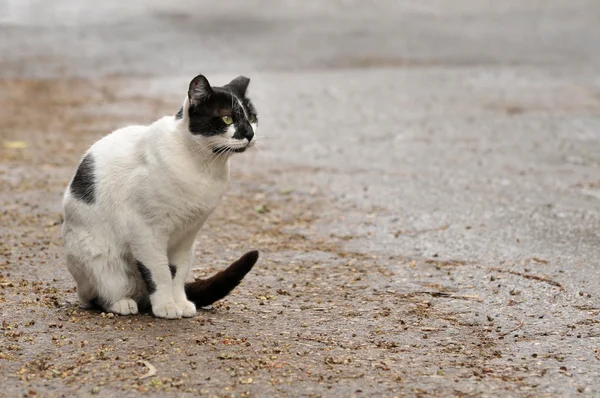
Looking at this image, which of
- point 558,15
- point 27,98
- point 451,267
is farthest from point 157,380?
point 558,15

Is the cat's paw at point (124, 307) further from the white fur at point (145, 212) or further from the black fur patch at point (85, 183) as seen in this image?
the black fur patch at point (85, 183)

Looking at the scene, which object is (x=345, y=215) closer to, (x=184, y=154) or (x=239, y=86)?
(x=239, y=86)

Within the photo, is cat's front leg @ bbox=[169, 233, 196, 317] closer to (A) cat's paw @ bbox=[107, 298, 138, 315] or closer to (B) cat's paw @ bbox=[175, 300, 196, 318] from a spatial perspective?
(B) cat's paw @ bbox=[175, 300, 196, 318]

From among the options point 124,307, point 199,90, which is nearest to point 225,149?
point 199,90

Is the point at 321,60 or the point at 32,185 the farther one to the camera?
the point at 321,60

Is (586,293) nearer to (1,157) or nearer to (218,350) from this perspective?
(218,350)

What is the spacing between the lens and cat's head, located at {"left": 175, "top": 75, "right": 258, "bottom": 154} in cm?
423

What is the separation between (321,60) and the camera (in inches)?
557

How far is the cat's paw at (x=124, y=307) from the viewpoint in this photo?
4441 millimetres

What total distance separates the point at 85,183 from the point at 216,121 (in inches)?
29.2

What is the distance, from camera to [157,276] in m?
4.34

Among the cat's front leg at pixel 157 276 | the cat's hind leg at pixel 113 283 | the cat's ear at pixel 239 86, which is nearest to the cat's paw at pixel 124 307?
the cat's hind leg at pixel 113 283

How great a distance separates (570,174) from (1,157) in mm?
5078

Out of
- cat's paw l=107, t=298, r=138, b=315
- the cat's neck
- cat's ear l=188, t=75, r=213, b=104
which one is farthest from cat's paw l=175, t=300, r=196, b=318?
cat's ear l=188, t=75, r=213, b=104
